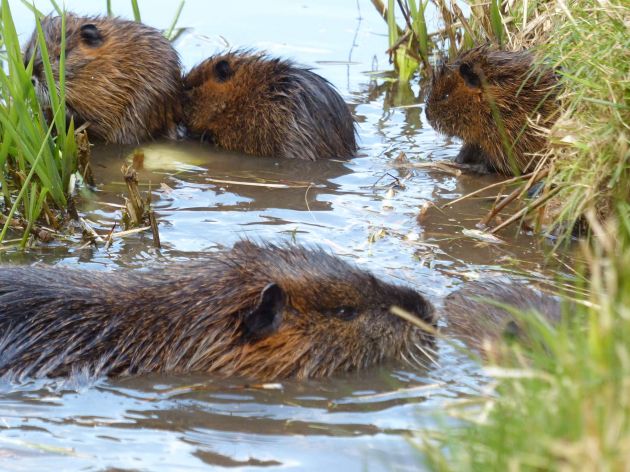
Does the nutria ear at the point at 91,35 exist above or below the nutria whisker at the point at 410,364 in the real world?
above

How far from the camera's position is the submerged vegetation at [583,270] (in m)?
1.85

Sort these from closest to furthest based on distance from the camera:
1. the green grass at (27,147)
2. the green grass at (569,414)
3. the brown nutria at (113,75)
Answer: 1. the green grass at (569,414)
2. the green grass at (27,147)
3. the brown nutria at (113,75)

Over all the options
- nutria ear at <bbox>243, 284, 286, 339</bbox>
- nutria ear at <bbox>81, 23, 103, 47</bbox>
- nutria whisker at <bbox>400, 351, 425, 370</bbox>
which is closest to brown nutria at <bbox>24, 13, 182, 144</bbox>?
nutria ear at <bbox>81, 23, 103, 47</bbox>

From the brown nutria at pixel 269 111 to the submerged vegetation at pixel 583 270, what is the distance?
1028mm

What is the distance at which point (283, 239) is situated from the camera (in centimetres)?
407

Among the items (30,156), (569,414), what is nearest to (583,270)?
(30,156)

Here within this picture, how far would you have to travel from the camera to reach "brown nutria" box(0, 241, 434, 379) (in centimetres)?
366

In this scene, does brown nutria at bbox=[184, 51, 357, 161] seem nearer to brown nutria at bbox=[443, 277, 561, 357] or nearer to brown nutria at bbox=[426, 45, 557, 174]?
brown nutria at bbox=[426, 45, 557, 174]

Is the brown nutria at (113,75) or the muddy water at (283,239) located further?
the brown nutria at (113,75)

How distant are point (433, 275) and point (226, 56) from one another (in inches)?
109

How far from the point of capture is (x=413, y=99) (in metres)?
7.55

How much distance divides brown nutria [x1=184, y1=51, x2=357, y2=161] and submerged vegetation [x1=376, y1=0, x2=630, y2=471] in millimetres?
1028

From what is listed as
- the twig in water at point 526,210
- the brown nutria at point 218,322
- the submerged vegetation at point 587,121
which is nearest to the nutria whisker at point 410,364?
the brown nutria at point 218,322

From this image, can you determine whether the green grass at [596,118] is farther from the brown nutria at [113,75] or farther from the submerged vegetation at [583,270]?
the brown nutria at [113,75]
